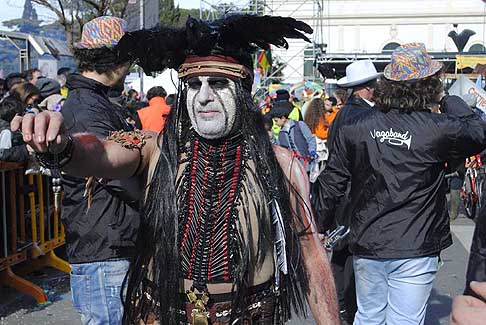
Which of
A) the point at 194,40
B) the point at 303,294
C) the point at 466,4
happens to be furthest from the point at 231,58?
the point at 466,4

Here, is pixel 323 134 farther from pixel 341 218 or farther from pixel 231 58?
pixel 231 58

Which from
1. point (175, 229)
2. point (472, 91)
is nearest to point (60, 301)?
point (175, 229)

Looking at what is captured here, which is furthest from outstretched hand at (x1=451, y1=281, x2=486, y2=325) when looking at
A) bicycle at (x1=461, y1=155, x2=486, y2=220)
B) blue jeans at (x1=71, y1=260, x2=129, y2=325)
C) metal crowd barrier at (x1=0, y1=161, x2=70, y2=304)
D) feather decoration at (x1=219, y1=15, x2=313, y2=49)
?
bicycle at (x1=461, y1=155, x2=486, y2=220)

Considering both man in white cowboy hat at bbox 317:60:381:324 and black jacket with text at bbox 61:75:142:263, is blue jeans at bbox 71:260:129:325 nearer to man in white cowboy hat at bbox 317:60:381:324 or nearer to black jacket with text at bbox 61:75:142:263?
black jacket with text at bbox 61:75:142:263

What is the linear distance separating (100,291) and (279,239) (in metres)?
1.04

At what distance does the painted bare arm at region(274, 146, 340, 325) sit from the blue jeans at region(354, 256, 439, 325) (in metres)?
1.38

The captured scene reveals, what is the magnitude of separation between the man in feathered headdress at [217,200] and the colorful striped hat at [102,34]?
83 centimetres

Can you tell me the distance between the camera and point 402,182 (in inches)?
141

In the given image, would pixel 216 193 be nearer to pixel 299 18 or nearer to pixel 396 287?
pixel 396 287

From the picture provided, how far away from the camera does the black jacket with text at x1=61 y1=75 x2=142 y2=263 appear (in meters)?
2.91

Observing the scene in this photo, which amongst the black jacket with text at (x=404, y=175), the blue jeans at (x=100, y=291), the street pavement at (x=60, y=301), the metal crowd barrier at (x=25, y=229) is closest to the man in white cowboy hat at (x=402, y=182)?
the black jacket with text at (x=404, y=175)

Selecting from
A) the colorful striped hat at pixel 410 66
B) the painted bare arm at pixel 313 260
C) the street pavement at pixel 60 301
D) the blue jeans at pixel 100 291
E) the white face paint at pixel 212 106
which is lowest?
the street pavement at pixel 60 301

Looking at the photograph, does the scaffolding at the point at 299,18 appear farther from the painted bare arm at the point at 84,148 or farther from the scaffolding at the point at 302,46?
the painted bare arm at the point at 84,148

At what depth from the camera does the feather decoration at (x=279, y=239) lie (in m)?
2.25
